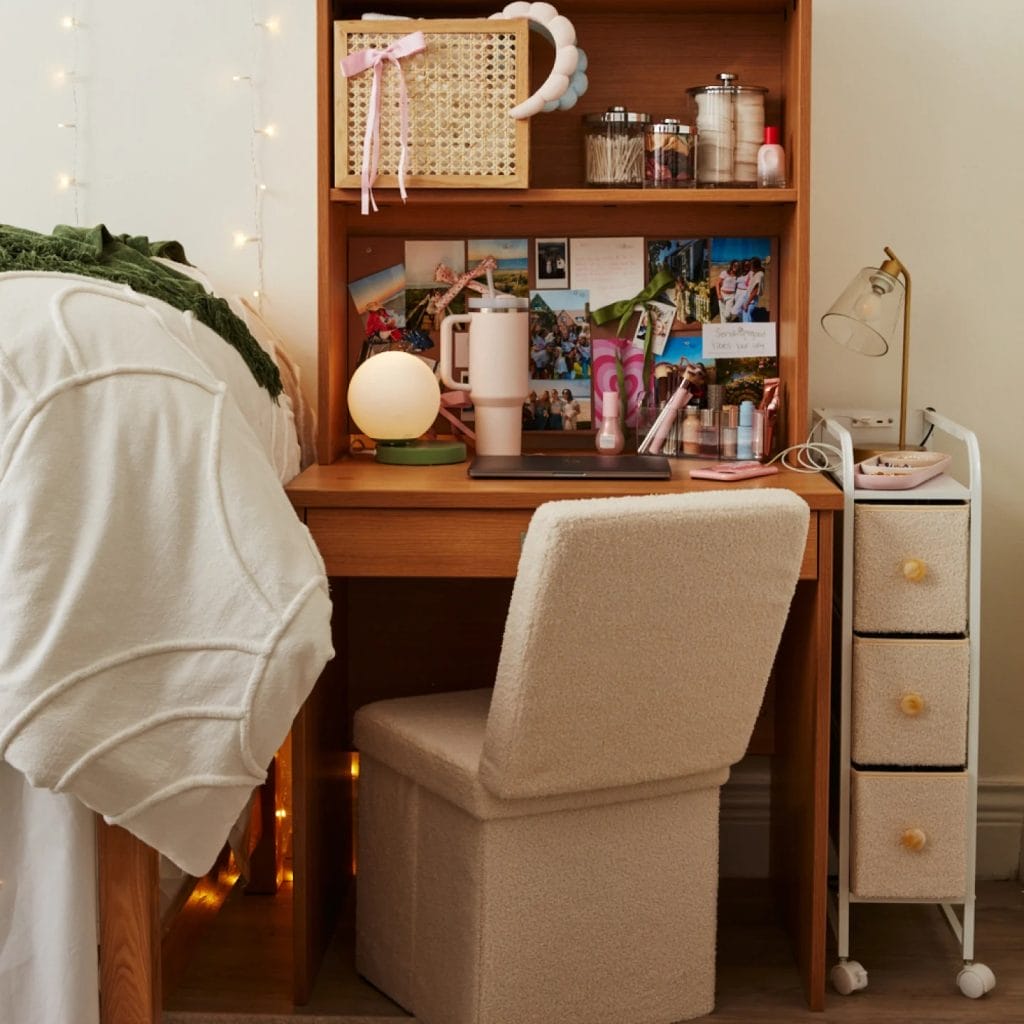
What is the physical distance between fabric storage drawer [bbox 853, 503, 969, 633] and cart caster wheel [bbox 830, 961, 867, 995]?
0.52 meters

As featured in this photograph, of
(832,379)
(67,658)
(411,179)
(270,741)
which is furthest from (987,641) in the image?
(67,658)

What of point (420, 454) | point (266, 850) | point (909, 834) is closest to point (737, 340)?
point (420, 454)

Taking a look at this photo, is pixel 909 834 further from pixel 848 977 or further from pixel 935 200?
pixel 935 200

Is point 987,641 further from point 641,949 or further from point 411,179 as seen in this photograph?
point 411,179

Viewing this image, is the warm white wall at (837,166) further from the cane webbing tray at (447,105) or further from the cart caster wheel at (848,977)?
the cart caster wheel at (848,977)

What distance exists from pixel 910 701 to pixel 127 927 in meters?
1.10

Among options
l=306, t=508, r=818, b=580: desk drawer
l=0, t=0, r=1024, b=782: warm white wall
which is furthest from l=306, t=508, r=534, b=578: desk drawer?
l=0, t=0, r=1024, b=782: warm white wall

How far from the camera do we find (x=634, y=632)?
1664 millimetres

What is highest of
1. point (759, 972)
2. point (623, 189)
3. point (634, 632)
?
point (623, 189)

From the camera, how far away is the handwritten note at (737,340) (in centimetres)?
241

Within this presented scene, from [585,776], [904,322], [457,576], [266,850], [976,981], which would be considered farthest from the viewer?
[266,850]

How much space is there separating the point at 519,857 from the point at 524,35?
1.22 meters

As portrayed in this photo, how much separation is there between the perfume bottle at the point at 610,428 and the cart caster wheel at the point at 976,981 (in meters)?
0.98

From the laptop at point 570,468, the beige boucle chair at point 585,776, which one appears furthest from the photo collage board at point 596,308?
the beige boucle chair at point 585,776
